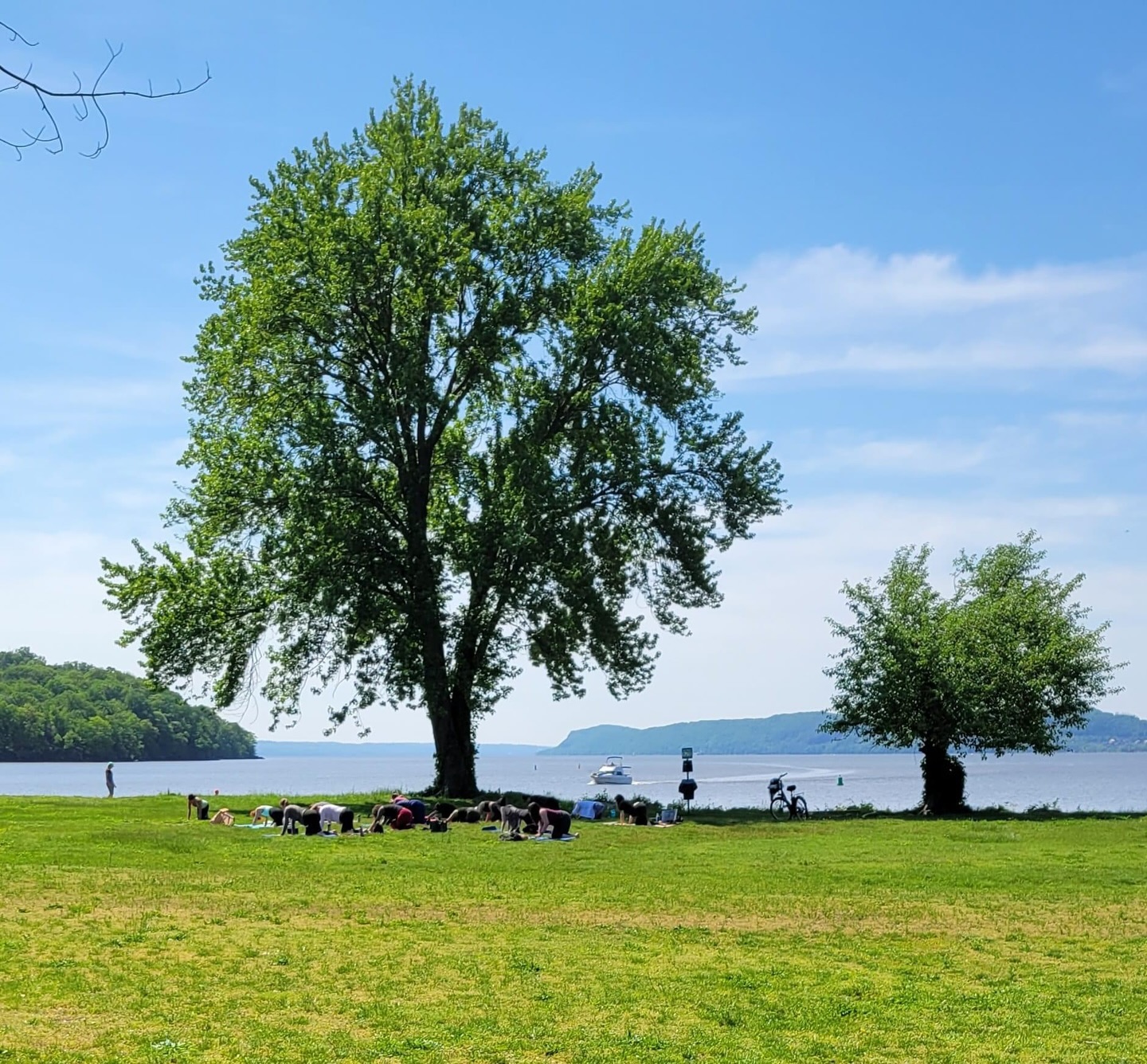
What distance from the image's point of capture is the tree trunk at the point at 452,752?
45.2 metres

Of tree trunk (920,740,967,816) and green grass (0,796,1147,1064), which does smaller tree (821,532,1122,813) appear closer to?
tree trunk (920,740,967,816)

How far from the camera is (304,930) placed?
1797cm

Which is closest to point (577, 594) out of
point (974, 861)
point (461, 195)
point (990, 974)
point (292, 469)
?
point (292, 469)

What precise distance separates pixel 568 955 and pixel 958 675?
29285 millimetres

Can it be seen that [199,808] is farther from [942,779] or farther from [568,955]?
[942,779]

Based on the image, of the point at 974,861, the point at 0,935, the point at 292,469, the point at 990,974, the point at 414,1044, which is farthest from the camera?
the point at 292,469

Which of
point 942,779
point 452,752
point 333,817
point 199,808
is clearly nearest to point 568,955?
point 333,817

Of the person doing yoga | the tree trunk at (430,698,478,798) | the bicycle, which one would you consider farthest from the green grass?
the tree trunk at (430,698,478,798)

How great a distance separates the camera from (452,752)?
45156 millimetres

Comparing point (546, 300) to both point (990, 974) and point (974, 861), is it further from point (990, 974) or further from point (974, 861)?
point (990, 974)

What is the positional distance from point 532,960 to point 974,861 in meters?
13.8

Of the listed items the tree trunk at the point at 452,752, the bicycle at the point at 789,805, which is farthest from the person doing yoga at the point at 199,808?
the bicycle at the point at 789,805

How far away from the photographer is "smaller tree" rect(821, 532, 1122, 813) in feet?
141

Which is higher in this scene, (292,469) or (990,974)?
(292,469)
